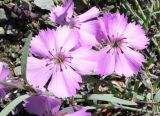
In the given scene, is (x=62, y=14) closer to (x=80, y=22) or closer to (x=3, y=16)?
(x=80, y=22)

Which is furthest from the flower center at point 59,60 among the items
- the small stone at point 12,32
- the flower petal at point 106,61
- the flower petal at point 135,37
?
the small stone at point 12,32

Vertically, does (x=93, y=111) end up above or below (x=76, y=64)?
below

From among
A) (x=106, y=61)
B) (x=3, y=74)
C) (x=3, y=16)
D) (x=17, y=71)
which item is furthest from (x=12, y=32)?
(x=106, y=61)

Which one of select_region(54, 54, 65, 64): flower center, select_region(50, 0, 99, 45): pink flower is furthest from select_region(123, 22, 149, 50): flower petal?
select_region(54, 54, 65, 64): flower center

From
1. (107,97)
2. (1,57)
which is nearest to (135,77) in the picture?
(107,97)

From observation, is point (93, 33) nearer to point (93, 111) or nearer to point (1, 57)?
point (93, 111)

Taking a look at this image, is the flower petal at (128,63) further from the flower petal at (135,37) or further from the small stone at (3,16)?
the small stone at (3,16)

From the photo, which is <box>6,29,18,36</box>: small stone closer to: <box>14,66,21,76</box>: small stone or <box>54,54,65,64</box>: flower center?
<box>14,66,21,76</box>: small stone
